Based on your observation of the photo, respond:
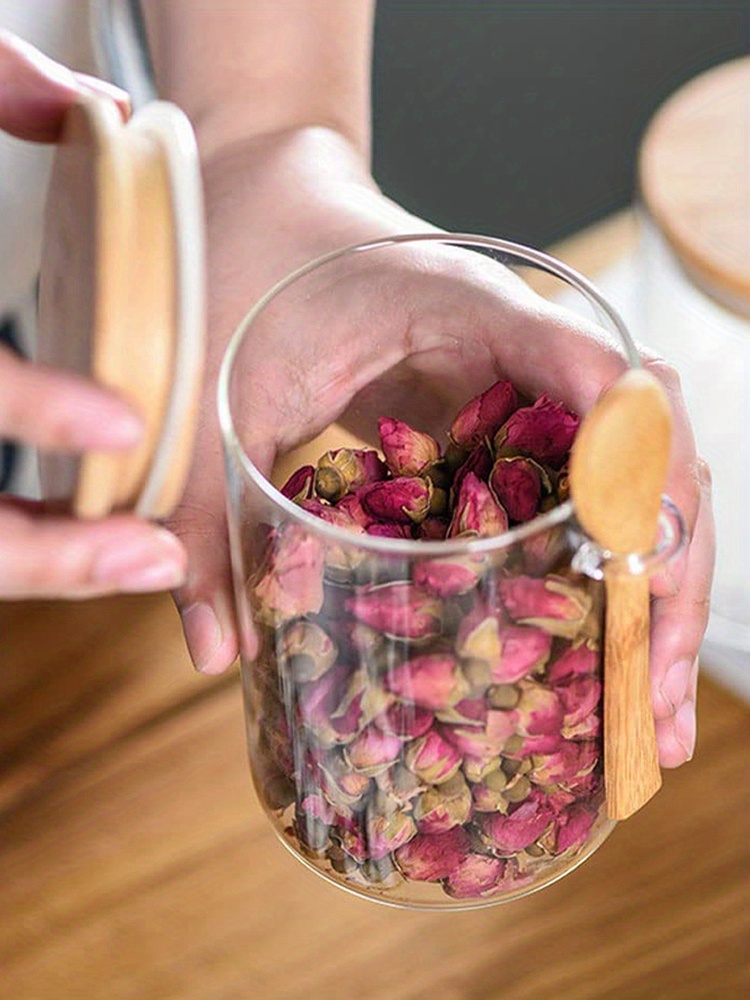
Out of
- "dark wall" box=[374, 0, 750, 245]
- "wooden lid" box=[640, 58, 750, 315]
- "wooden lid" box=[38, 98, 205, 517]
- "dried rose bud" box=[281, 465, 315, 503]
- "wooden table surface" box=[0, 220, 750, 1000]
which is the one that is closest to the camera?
"wooden lid" box=[38, 98, 205, 517]

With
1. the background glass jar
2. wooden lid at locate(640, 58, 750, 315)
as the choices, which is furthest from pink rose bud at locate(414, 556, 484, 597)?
wooden lid at locate(640, 58, 750, 315)

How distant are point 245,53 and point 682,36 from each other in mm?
952

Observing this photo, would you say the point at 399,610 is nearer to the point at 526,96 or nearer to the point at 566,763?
the point at 566,763

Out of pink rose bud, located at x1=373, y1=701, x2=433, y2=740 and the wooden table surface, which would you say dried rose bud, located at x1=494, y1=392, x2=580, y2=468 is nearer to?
pink rose bud, located at x1=373, y1=701, x2=433, y2=740

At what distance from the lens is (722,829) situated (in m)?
0.61

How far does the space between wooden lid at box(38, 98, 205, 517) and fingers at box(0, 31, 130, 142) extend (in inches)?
3.2

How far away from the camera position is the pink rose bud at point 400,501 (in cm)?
40

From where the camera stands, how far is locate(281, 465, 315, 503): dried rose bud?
0.42 m

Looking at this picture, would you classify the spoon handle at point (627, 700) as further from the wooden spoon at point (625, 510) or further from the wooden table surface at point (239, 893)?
the wooden table surface at point (239, 893)

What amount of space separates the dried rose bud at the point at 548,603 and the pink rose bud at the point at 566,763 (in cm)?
4

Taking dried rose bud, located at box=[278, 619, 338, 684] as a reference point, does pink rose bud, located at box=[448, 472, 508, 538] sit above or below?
above

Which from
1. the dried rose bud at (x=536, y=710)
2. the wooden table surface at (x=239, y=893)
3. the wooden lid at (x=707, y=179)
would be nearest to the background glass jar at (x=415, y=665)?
the dried rose bud at (x=536, y=710)

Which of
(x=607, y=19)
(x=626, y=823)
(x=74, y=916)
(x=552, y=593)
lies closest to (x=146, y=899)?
(x=74, y=916)

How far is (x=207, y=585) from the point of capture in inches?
18.6
